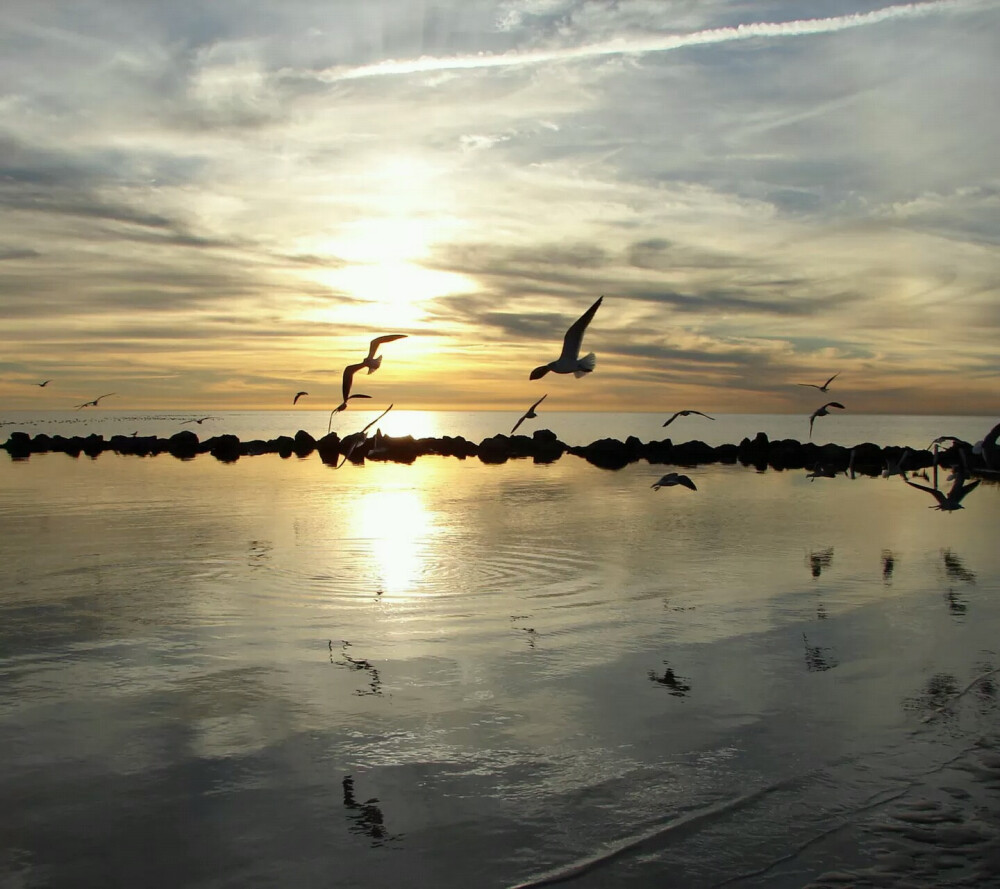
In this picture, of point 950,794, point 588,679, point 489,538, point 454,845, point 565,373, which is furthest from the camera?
point 489,538

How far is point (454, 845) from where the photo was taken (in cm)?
596

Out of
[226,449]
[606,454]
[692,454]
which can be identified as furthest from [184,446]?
[692,454]

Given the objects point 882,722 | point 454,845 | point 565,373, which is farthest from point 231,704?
point 565,373

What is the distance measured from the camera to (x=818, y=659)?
9.95 meters

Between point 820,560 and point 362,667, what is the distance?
10263 mm

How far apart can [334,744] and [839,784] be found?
4.17 meters

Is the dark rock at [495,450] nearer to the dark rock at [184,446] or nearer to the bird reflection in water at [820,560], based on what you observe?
the dark rock at [184,446]

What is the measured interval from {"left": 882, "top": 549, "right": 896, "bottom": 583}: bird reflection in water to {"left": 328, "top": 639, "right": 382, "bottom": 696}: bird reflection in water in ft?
30.3

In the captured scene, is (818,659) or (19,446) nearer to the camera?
(818,659)

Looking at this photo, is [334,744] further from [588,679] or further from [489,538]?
[489,538]

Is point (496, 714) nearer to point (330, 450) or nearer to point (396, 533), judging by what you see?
point (396, 533)

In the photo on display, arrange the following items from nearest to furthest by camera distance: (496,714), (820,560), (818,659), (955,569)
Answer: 1. (496,714)
2. (818,659)
3. (955,569)
4. (820,560)

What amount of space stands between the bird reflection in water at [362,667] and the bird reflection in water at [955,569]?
10.3 metres

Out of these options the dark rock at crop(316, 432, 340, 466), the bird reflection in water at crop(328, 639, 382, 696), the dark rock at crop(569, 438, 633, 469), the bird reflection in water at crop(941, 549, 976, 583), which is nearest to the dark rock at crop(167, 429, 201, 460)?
the dark rock at crop(316, 432, 340, 466)
